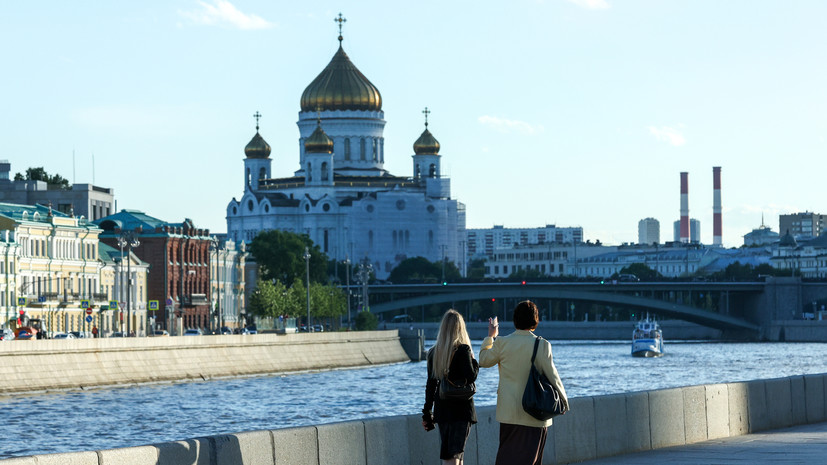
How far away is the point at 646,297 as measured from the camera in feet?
375

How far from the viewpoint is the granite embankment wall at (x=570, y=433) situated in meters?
12.9

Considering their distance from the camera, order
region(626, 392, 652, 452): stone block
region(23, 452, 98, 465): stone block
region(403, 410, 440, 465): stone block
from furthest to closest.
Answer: region(626, 392, 652, 452): stone block
region(403, 410, 440, 465): stone block
region(23, 452, 98, 465): stone block

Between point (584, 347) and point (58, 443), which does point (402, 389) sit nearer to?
point (58, 443)

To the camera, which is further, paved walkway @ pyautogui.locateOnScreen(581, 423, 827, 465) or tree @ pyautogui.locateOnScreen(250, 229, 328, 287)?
tree @ pyautogui.locateOnScreen(250, 229, 328, 287)

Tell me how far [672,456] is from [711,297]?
Answer: 135621mm

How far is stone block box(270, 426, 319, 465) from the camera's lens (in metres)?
13.6

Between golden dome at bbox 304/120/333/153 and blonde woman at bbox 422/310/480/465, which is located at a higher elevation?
golden dome at bbox 304/120/333/153

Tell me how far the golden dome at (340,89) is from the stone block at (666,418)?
154468 mm

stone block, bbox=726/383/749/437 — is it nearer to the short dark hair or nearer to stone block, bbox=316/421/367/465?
stone block, bbox=316/421/367/465

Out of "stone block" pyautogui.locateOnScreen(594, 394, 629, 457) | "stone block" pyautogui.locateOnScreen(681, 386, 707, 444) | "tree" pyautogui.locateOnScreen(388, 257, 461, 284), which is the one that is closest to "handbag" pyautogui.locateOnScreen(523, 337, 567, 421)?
"stone block" pyautogui.locateOnScreen(594, 394, 629, 457)

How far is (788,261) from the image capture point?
195500mm

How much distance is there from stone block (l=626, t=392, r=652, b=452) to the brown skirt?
512 centimetres

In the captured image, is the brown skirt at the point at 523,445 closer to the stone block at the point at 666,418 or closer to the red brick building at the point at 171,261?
the stone block at the point at 666,418

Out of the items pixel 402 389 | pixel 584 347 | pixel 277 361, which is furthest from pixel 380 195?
pixel 402 389
